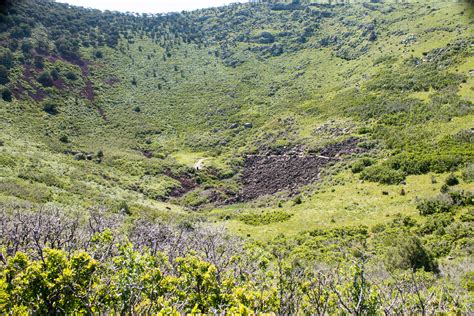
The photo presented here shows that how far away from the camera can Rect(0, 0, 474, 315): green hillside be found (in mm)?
17953

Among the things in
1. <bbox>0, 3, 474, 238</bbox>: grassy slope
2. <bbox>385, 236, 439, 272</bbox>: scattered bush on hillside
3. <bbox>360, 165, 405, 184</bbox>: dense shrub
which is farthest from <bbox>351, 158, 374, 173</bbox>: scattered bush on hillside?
<bbox>385, 236, 439, 272</bbox>: scattered bush on hillside

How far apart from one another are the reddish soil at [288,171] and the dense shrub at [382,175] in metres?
6.74

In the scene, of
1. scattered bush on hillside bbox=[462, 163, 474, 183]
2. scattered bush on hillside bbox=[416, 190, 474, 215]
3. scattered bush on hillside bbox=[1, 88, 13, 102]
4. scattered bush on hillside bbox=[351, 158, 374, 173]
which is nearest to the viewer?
scattered bush on hillside bbox=[416, 190, 474, 215]

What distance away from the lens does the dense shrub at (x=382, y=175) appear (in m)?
28.4

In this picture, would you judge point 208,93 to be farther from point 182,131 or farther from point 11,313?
point 11,313

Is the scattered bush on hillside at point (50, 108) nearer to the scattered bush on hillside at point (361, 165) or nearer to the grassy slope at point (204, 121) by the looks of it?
the grassy slope at point (204, 121)

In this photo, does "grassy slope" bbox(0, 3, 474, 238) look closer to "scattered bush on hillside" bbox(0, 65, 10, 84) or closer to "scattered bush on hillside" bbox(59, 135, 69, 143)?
"scattered bush on hillside" bbox(59, 135, 69, 143)

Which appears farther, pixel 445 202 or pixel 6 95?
pixel 6 95

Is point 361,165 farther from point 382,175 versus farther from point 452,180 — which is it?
point 452,180

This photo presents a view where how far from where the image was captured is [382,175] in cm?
2964

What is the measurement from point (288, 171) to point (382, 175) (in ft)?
46.4

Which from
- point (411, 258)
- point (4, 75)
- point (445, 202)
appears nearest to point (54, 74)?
point (4, 75)

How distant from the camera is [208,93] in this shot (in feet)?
248

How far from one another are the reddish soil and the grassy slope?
10.9ft
